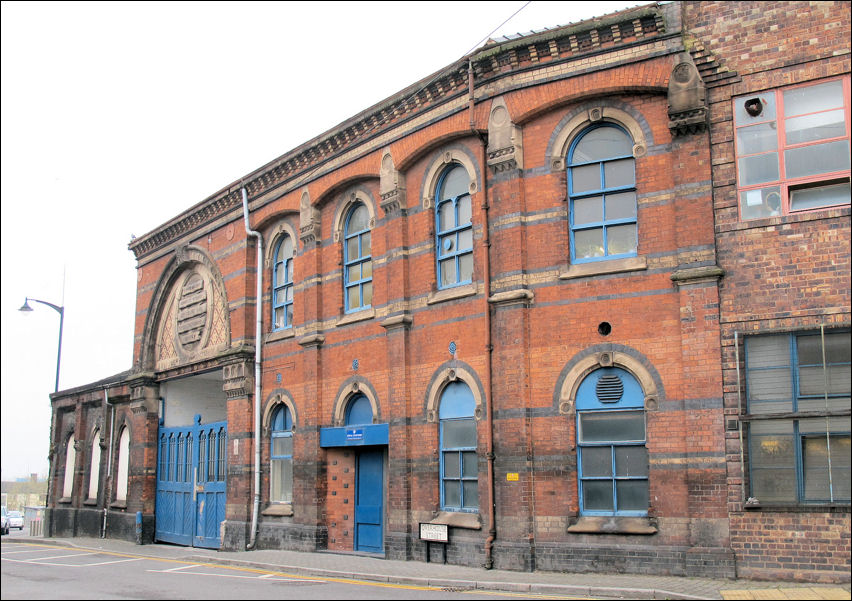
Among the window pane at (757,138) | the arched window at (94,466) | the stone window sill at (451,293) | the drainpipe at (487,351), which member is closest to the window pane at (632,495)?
the drainpipe at (487,351)

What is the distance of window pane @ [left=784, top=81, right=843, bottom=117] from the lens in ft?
44.2

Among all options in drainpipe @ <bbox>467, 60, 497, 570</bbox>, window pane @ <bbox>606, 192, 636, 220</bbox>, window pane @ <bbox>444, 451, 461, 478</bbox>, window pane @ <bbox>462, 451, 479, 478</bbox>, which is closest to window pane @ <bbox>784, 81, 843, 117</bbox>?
window pane @ <bbox>606, 192, 636, 220</bbox>

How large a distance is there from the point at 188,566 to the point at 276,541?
2767mm

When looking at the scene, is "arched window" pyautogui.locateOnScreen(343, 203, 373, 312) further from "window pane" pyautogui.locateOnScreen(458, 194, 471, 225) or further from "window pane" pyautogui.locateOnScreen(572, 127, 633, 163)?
"window pane" pyautogui.locateOnScreen(572, 127, 633, 163)

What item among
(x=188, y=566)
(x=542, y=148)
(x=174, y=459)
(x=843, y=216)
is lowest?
(x=188, y=566)

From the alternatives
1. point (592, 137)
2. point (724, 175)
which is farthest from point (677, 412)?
point (592, 137)

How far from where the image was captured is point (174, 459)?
88.2 feet

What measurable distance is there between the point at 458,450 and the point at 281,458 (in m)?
6.95

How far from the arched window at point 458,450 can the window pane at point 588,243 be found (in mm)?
3561

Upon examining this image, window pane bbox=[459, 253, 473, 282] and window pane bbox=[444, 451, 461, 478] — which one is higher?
window pane bbox=[459, 253, 473, 282]

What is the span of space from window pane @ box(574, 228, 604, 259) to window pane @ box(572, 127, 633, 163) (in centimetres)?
133

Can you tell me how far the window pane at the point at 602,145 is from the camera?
1504 cm

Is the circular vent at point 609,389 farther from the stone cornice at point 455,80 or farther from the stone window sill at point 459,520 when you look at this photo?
the stone cornice at point 455,80

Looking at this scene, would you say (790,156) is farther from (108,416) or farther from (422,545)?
(108,416)
